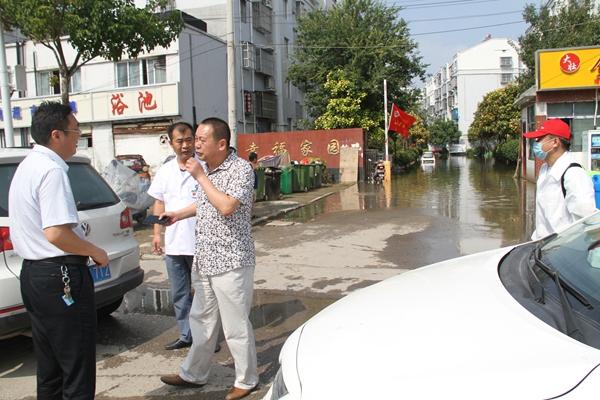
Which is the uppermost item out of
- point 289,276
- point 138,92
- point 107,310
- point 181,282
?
point 138,92

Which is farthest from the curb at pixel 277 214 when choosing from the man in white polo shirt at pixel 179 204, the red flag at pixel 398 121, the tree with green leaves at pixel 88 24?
the red flag at pixel 398 121

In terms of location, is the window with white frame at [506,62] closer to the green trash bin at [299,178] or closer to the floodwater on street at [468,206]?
the floodwater on street at [468,206]

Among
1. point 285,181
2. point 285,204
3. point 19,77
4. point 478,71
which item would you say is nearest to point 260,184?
point 285,204

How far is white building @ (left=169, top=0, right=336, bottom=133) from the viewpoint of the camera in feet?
92.7

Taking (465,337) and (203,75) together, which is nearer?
→ (465,337)

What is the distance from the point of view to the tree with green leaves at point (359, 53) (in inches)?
1187

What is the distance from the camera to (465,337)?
1848mm

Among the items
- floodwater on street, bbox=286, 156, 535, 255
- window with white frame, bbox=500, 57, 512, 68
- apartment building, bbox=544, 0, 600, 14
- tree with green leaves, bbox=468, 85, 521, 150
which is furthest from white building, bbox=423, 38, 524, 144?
floodwater on street, bbox=286, 156, 535, 255

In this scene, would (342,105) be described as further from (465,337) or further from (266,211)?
(465,337)

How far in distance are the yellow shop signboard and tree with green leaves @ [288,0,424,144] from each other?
38.9 feet

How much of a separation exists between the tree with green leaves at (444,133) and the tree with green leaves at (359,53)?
163 ft

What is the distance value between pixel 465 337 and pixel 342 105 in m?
28.5

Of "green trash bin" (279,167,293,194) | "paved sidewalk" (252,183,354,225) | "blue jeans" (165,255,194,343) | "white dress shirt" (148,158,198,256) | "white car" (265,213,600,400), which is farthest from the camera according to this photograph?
"green trash bin" (279,167,293,194)

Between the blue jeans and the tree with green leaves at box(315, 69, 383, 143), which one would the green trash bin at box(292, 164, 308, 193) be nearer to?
the tree with green leaves at box(315, 69, 383, 143)
